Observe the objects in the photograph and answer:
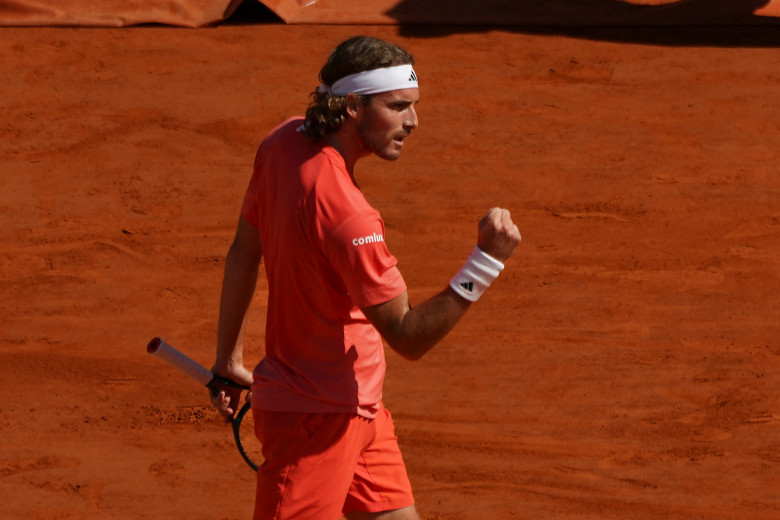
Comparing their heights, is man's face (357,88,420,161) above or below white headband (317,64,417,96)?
below

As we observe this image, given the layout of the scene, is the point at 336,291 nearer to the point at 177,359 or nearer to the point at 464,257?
the point at 177,359

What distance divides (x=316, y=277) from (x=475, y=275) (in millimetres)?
485

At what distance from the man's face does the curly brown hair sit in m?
0.04

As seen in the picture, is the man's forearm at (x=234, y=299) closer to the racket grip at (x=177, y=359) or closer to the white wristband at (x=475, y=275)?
the racket grip at (x=177, y=359)

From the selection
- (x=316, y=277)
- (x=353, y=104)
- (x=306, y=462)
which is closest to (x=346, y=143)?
(x=353, y=104)

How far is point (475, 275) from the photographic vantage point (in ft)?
11.2

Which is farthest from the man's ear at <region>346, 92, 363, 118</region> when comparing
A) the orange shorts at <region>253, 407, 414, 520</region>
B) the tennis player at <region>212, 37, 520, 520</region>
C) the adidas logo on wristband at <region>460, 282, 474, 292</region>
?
the orange shorts at <region>253, 407, 414, 520</region>

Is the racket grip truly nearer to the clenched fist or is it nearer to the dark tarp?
the clenched fist

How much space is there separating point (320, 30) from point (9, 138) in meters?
2.72

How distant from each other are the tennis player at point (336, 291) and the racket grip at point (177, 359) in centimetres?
38

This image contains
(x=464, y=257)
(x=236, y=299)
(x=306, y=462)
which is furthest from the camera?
(x=464, y=257)

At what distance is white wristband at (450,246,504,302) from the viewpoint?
340cm

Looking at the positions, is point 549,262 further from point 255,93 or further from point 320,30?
point 320,30

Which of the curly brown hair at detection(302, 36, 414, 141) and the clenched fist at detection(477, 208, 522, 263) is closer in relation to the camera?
the clenched fist at detection(477, 208, 522, 263)
